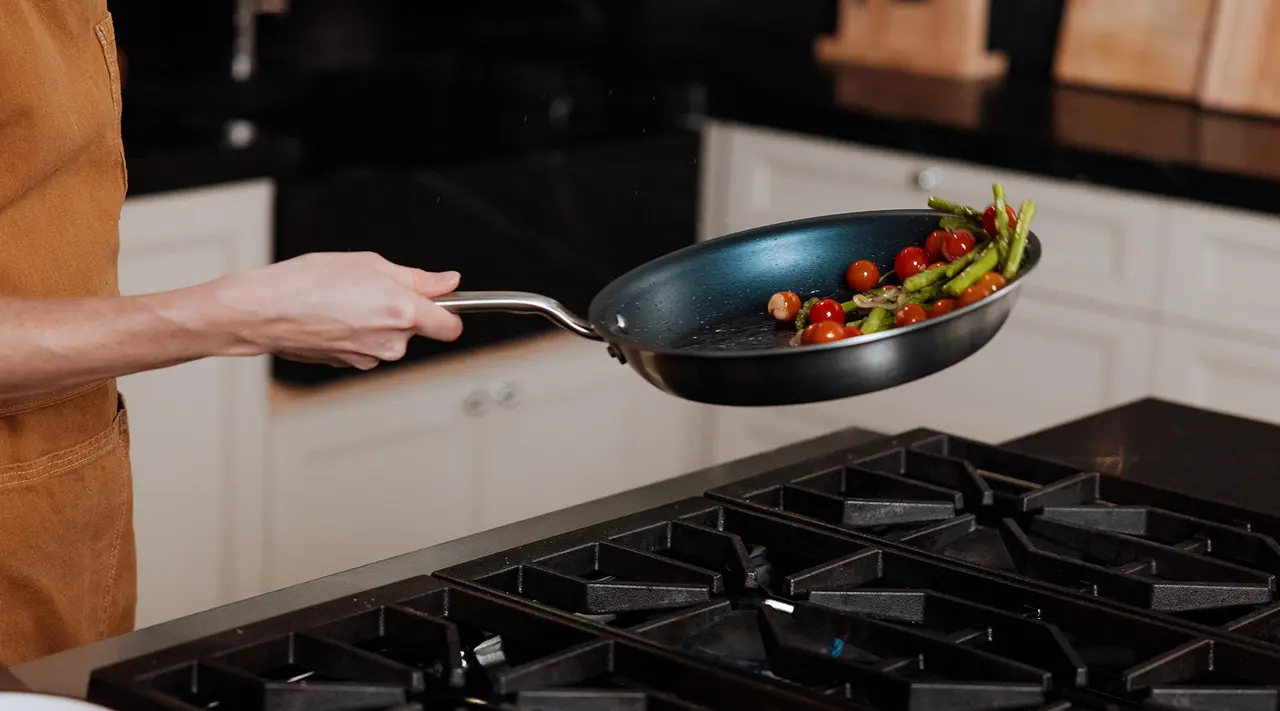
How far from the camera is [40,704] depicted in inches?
30.1

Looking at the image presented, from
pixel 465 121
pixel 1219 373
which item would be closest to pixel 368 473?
pixel 465 121

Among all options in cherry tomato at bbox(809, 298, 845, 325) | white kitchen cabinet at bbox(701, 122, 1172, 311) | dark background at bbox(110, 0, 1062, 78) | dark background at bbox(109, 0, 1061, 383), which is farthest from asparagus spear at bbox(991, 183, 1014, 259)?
dark background at bbox(110, 0, 1062, 78)

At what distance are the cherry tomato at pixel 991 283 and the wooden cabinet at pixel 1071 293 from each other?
130 cm

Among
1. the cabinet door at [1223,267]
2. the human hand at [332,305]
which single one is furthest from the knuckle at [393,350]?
the cabinet door at [1223,267]

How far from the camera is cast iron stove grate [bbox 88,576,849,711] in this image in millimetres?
839

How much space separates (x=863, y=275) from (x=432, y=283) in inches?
12.5

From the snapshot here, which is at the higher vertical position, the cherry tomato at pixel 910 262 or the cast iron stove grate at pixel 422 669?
the cherry tomato at pixel 910 262

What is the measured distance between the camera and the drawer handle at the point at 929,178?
2555 millimetres

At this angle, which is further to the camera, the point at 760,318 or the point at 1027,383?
the point at 1027,383

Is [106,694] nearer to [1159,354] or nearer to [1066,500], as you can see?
[1066,500]

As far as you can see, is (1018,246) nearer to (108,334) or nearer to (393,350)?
(393,350)

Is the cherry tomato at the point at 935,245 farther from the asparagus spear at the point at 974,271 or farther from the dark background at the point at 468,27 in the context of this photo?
the dark background at the point at 468,27

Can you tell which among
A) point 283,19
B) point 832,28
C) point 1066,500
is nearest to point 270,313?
point 1066,500

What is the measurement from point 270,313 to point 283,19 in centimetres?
197
